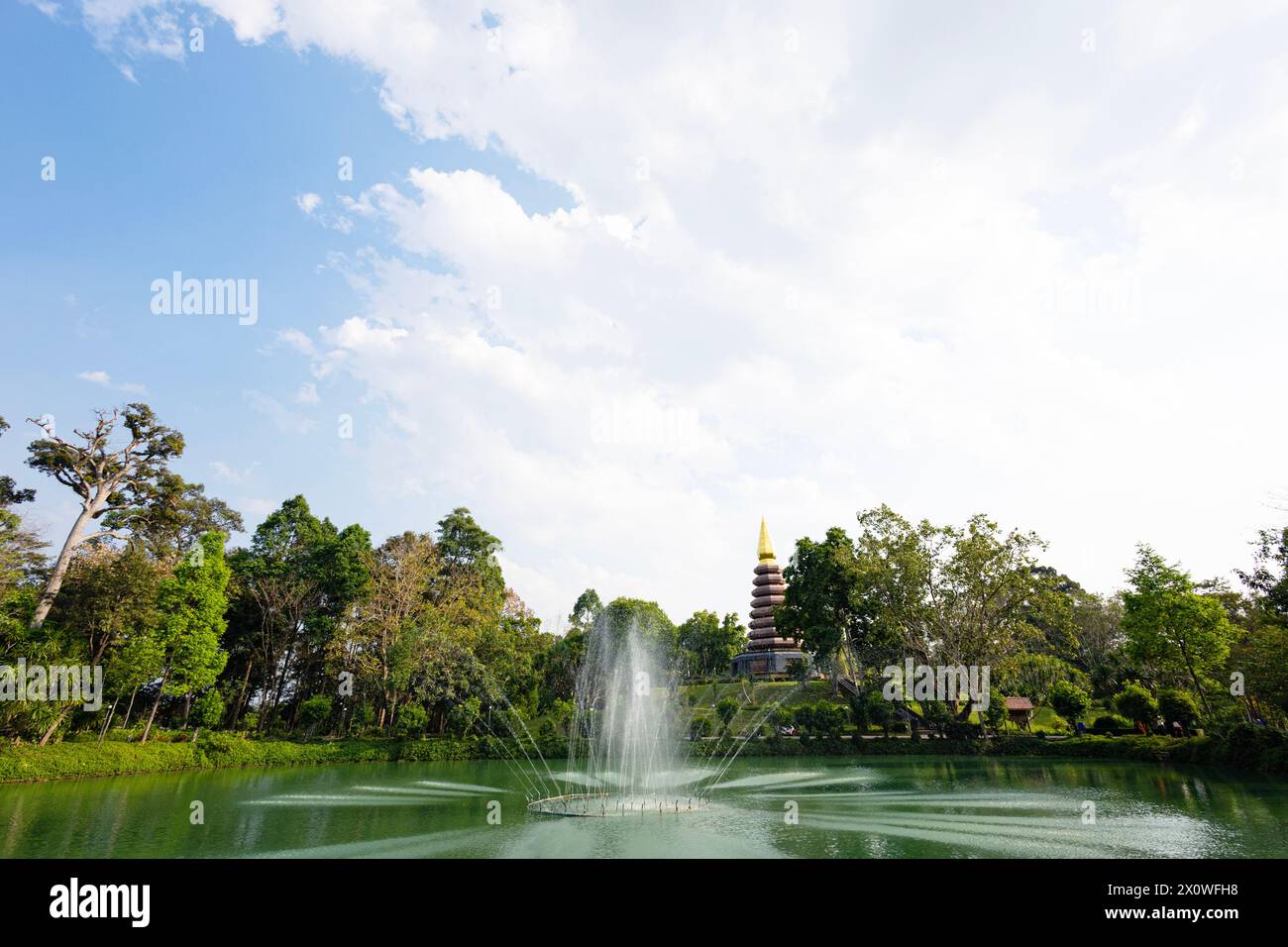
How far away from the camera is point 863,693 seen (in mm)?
34906

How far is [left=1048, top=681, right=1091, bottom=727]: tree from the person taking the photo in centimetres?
3288

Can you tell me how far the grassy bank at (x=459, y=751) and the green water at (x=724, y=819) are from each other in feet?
3.75

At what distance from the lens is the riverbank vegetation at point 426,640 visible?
2608 centimetres

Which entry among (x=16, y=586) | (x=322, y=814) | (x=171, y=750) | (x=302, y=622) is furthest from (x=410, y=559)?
(x=322, y=814)

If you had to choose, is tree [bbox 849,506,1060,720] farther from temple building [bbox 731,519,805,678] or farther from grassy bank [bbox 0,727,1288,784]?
temple building [bbox 731,519,805,678]

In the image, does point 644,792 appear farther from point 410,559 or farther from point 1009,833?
point 410,559

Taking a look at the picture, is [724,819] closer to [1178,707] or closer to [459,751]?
[459,751]

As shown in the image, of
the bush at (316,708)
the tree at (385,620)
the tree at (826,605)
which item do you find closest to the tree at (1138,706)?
the tree at (826,605)

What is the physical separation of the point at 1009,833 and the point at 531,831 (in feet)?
33.5

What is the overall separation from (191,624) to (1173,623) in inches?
1780

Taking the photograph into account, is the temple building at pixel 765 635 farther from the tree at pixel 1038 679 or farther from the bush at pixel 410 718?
the bush at pixel 410 718

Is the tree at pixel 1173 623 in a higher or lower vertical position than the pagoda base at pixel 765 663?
higher
